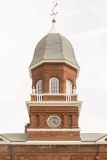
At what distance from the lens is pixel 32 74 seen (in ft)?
130

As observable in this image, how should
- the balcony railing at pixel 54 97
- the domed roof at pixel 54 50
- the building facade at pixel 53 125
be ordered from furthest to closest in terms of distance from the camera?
the domed roof at pixel 54 50, the balcony railing at pixel 54 97, the building facade at pixel 53 125

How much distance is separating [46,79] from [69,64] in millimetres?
2978

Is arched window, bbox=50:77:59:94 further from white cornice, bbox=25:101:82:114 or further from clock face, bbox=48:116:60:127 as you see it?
clock face, bbox=48:116:60:127

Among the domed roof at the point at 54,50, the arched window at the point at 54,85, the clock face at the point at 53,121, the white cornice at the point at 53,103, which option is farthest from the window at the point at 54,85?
the clock face at the point at 53,121

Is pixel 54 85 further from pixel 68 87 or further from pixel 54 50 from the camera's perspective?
pixel 54 50

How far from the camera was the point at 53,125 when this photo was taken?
35938mm

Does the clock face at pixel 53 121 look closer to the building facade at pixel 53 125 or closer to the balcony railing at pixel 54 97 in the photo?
the building facade at pixel 53 125

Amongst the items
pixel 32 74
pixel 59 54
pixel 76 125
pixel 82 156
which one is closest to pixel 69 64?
pixel 59 54

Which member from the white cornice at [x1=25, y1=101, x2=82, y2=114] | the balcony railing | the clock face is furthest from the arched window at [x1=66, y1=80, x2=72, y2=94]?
the clock face

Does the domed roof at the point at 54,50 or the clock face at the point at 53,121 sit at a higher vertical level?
the domed roof at the point at 54,50

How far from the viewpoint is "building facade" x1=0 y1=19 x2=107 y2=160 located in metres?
35.0

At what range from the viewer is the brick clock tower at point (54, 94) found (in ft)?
116

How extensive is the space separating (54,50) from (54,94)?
5128 mm

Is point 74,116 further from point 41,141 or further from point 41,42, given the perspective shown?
point 41,42
